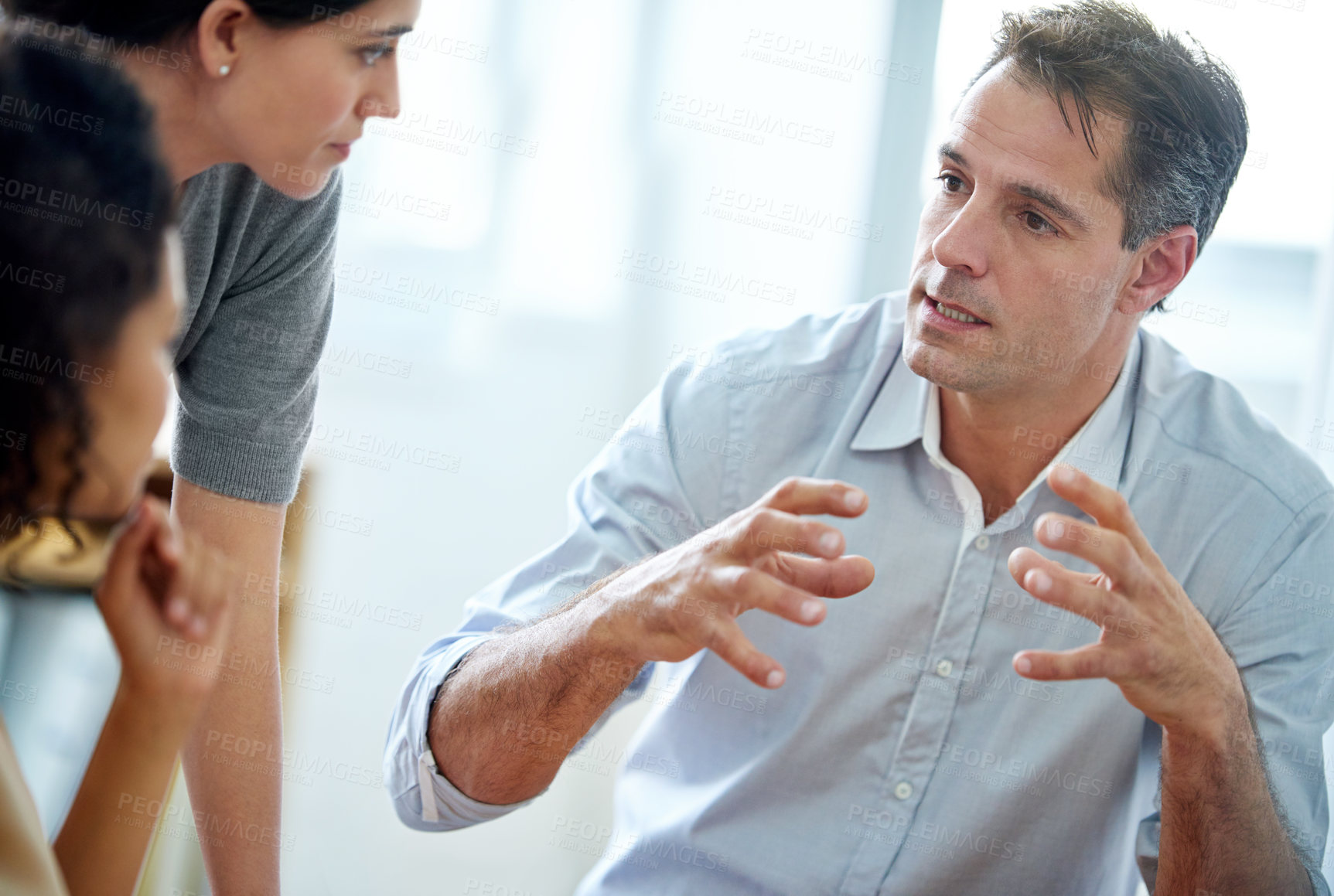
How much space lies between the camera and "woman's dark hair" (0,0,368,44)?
0.59m

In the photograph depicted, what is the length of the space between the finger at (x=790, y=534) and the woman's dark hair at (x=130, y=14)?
0.46 metres

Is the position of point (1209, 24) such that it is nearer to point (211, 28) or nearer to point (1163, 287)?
point (1163, 287)

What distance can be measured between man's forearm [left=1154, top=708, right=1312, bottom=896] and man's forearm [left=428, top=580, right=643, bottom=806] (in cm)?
50

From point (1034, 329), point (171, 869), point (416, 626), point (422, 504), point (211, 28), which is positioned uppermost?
point (211, 28)

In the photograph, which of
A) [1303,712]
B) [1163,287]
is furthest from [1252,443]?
[1303,712]

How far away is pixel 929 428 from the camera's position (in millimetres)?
1203

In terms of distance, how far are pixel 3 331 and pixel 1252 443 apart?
1186 mm

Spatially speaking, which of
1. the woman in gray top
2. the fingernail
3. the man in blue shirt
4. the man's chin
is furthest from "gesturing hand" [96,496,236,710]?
the man's chin

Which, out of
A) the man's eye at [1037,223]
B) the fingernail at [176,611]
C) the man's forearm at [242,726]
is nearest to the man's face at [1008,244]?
the man's eye at [1037,223]

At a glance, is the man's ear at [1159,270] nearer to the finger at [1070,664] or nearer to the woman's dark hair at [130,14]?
the finger at [1070,664]


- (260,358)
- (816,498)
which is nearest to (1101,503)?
(816,498)

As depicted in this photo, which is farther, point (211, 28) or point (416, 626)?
point (416, 626)

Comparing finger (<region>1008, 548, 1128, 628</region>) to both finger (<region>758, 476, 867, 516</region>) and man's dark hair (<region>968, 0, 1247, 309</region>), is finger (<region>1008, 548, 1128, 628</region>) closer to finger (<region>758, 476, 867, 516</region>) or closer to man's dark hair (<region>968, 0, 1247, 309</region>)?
finger (<region>758, 476, 867, 516</region>)

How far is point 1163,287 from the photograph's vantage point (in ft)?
4.11
